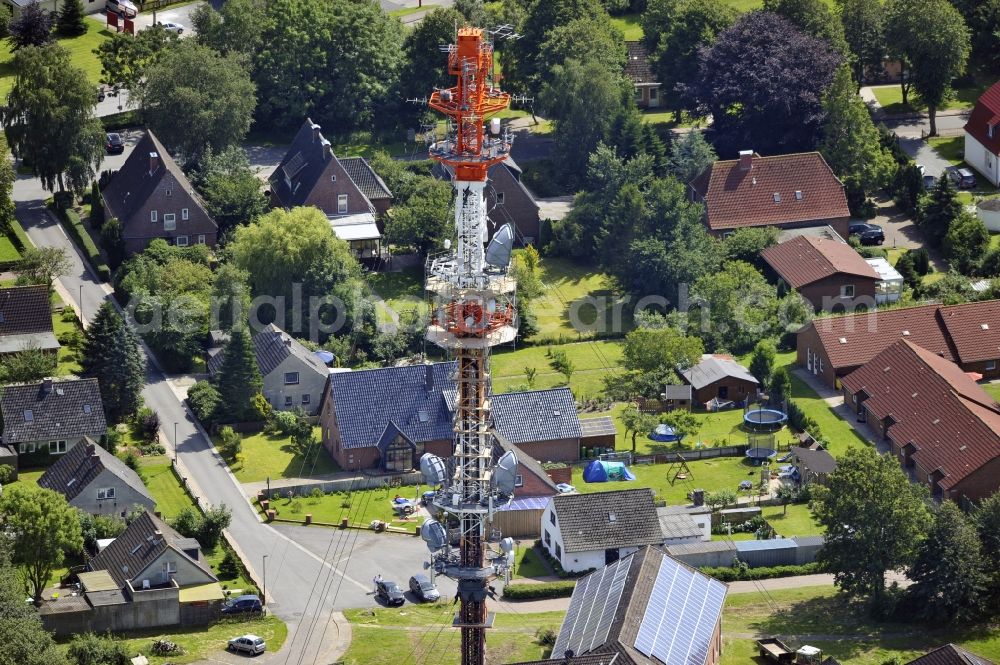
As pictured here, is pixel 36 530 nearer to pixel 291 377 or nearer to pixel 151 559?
pixel 151 559

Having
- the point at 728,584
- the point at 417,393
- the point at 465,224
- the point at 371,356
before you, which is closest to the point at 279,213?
the point at 371,356

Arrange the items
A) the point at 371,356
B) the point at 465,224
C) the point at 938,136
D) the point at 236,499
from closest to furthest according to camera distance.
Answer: the point at 465,224 → the point at 236,499 → the point at 371,356 → the point at 938,136

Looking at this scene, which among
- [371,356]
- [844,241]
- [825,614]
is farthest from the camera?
[844,241]

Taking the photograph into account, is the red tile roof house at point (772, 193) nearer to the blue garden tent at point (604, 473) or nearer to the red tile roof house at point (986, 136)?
the red tile roof house at point (986, 136)

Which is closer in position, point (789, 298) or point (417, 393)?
point (417, 393)

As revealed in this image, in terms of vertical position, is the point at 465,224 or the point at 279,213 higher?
the point at 465,224

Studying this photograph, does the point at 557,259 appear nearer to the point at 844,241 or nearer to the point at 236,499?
the point at 844,241
